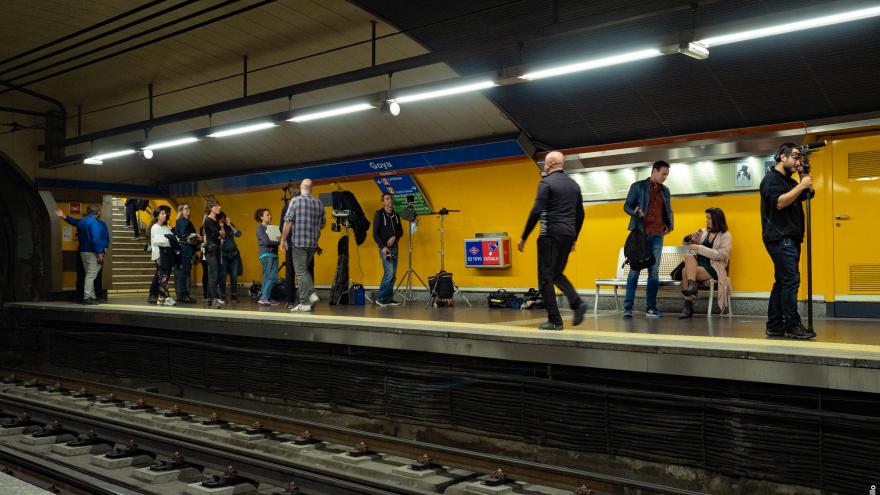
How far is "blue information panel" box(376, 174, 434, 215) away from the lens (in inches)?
542

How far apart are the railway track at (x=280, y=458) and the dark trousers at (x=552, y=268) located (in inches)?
72.2

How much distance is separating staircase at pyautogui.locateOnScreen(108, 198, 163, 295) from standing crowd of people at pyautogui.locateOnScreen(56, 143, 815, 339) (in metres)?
3.66

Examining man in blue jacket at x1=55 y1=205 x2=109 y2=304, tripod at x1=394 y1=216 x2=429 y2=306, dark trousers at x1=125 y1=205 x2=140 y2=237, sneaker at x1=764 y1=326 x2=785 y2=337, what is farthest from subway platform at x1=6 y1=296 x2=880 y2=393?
dark trousers at x1=125 y1=205 x2=140 y2=237

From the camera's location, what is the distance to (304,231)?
1056 cm

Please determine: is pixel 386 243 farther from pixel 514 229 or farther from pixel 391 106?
pixel 391 106

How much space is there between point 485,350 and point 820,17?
159 inches

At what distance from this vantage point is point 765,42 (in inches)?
320

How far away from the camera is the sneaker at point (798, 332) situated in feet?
20.9

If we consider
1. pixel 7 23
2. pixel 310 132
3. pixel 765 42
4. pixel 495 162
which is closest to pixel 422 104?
pixel 495 162

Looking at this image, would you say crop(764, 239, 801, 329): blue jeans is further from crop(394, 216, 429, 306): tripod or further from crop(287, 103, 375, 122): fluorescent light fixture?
crop(394, 216, 429, 306): tripod

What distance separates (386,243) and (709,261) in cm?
514

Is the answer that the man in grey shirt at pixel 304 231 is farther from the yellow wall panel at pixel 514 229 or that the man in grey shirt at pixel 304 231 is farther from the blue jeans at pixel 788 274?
the blue jeans at pixel 788 274

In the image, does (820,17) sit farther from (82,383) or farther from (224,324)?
(82,383)

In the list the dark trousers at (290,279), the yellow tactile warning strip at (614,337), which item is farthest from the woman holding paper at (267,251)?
the yellow tactile warning strip at (614,337)
